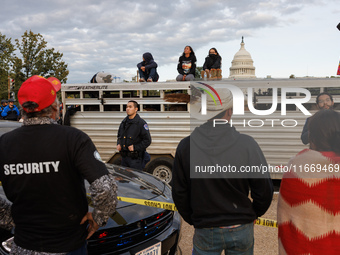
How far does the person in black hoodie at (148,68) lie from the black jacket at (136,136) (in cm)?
200

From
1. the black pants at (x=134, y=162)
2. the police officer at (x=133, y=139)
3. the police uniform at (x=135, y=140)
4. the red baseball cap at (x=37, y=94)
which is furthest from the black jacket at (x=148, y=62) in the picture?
the red baseball cap at (x=37, y=94)

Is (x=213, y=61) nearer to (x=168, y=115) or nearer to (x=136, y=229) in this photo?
(x=168, y=115)

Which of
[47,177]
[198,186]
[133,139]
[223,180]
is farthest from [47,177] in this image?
[133,139]

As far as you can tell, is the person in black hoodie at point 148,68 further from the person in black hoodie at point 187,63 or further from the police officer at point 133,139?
the police officer at point 133,139

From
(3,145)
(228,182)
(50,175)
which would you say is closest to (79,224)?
(50,175)

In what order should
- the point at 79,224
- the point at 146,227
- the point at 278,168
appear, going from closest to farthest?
the point at 79,224
the point at 146,227
the point at 278,168

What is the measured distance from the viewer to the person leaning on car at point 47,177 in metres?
1.77

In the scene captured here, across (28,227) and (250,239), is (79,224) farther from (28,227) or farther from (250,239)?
(250,239)

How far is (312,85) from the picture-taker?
17.6ft

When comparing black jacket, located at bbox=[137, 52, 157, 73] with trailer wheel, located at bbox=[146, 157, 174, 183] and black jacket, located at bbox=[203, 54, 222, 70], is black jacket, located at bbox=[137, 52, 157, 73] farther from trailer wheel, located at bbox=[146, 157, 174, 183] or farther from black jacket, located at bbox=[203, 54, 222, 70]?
trailer wheel, located at bbox=[146, 157, 174, 183]

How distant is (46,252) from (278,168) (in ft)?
16.5

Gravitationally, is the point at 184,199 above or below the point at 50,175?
below

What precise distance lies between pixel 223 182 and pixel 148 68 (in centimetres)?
574

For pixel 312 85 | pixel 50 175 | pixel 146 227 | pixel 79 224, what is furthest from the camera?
pixel 312 85
